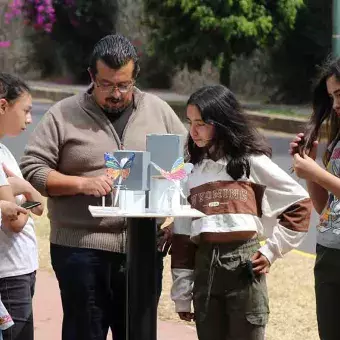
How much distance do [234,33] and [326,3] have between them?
11.7ft

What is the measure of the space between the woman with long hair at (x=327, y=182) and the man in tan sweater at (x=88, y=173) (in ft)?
2.33

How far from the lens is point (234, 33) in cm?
2005

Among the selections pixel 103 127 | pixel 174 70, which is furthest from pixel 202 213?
pixel 174 70

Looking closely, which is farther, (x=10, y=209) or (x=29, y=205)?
(x=29, y=205)

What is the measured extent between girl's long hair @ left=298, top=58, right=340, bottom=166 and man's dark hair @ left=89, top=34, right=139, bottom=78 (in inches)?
29.8

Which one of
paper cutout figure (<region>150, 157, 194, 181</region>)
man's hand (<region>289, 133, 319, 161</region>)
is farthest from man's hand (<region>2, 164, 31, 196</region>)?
man's hand (<region>289, 133, 319, 161</region>)

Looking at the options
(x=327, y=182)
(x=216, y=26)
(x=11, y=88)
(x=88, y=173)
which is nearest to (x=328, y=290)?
(x=327, y=182)

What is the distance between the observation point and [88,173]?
4.39 m

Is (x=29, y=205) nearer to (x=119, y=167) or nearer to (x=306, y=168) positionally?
(x=119, y=167)

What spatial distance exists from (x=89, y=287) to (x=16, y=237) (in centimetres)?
38

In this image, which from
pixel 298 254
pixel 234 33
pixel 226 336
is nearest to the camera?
pixel 226 336

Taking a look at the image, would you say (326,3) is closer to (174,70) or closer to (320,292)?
(174,70)

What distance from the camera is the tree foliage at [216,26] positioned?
1995 centimetres

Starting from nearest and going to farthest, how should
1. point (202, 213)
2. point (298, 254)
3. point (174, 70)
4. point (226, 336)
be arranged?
point (202, 213) < point (226, 336) < point (298, 254) < point (174, 70)
